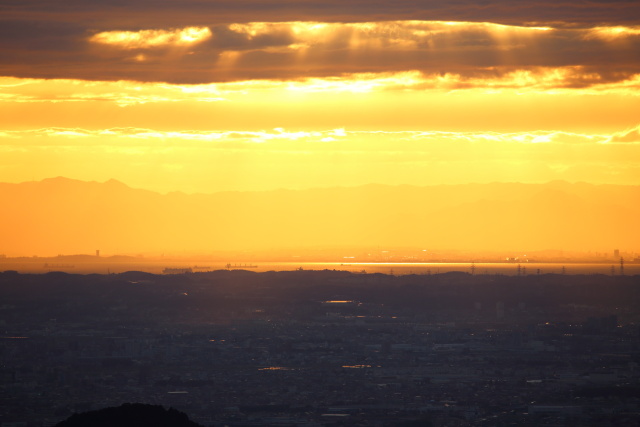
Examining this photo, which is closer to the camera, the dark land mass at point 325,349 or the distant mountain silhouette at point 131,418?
the distant mountain silhouette at point 131,418

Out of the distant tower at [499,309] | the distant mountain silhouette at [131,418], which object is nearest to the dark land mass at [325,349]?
the distant tower at [499,309]

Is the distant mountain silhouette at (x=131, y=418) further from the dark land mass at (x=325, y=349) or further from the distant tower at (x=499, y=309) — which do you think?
the distant tower at (x=499, y=309)

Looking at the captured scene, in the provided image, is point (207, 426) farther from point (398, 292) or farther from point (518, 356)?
point (398, 292)

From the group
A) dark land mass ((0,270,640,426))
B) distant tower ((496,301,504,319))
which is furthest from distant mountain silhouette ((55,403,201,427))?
distant tower ((496,301,504,319))

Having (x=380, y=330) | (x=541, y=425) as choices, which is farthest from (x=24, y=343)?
(x=541, y=425)

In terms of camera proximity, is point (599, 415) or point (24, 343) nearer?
point (599, 415)

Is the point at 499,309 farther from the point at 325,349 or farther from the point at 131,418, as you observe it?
the point at 131,418

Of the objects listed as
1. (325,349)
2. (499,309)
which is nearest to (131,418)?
(325,349)
